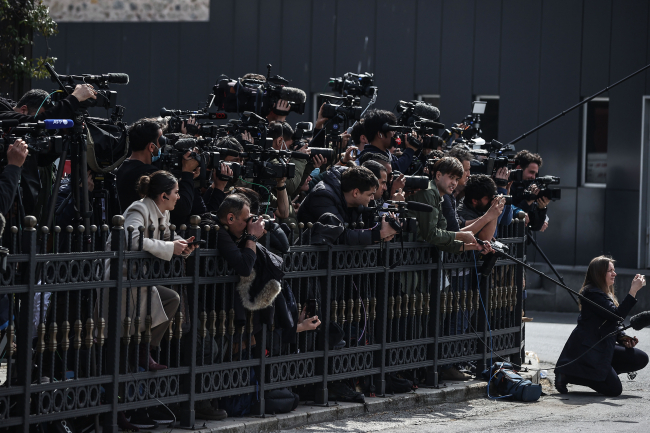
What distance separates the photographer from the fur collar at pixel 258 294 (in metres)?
7.48

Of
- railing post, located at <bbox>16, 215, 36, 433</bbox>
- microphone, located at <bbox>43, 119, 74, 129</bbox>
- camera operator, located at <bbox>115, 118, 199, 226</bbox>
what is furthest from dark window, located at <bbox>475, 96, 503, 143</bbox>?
railing post, located at <bbox>16, 215, 36, 433</bbox>

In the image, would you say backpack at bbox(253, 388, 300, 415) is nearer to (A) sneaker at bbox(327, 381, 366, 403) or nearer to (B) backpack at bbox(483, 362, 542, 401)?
(A) sneaker at bbox(327, 381, 366, 403)

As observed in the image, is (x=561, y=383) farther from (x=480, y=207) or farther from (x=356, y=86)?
(x=356, y=86)

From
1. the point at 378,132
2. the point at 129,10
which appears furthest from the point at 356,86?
the point at 129,10

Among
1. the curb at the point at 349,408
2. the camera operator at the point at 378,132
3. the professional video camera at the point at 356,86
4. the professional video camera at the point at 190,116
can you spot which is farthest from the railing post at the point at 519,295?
the professional video camera at the point at 190,116

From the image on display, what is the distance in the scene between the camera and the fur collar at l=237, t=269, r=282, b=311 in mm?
7484

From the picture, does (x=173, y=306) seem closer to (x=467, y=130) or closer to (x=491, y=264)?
(x=491, y=264)

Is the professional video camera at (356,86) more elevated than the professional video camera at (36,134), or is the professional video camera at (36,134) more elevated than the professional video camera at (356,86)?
the professional video camera at (356,86)

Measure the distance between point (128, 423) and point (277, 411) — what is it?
139cm

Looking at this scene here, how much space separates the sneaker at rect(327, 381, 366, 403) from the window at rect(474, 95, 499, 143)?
11691 mm

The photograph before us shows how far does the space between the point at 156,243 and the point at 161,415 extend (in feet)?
4.51

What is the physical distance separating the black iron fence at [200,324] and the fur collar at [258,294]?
69mm

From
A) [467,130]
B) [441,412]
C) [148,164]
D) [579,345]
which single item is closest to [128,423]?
[148,164]

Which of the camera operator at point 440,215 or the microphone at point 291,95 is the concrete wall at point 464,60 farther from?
the microphone at point 291,95
